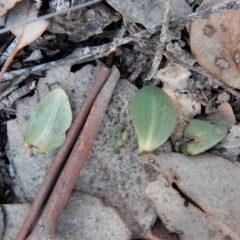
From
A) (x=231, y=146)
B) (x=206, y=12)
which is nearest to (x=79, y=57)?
(x=206, y=12)

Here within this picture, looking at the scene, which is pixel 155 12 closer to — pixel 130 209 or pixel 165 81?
pixel 165 81

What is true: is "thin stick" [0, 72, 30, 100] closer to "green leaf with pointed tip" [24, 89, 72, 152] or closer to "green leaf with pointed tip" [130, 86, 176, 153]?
"green leaf with pointed tip" [24, 89, 72, 152]

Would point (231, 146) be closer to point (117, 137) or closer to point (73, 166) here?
point (117, 137)

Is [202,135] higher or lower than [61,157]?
higher

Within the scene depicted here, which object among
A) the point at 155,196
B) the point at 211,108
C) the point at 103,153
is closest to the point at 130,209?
the point at 155,196

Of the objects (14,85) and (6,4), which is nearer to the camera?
(6,4)

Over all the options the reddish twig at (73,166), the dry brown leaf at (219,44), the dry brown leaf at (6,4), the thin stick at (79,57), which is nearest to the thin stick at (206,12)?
the dry brown leaf at (219,44)

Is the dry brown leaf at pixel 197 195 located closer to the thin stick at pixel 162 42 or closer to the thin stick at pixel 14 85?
the thin stick at pixel 162 42

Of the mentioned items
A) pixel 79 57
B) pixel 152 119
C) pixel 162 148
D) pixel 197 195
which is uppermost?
pixel 79 57
